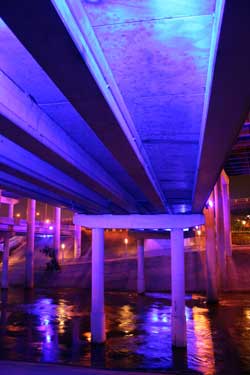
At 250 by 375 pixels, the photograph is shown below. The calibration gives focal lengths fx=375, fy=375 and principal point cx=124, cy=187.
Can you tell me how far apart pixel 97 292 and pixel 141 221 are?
4.38m

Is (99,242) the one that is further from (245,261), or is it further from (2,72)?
(245,261)

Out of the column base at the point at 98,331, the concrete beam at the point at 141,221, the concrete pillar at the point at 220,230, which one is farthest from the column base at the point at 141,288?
the column base at the point at 98,331

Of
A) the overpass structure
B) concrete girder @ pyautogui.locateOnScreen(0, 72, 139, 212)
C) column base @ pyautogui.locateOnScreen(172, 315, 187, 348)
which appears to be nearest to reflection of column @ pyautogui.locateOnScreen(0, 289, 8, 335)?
column base @ pyautogui.locateOnScreen(172, 315, 187, 348)

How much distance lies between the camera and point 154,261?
46.6m

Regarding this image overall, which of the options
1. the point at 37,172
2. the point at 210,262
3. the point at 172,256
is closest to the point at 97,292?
the point at 172,256

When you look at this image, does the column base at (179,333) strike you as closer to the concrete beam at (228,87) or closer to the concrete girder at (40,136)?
the concrete girder at (40,136)

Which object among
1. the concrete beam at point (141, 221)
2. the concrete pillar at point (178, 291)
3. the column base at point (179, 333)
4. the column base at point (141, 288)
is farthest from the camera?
the column base at point (141, 288)

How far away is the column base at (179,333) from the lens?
53.5 ft

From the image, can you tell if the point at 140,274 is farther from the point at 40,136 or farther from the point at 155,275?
the point at 40,136

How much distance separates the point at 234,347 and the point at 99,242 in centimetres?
786

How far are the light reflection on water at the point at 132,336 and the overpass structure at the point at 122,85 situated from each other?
21.7ft

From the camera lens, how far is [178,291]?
58.8 feet

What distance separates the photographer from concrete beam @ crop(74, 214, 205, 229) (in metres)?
19.6

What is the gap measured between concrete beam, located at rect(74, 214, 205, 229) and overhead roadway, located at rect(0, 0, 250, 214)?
8577 mm
